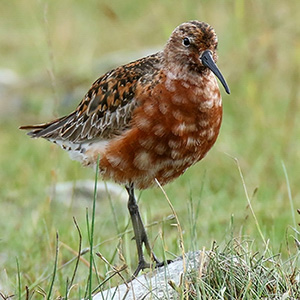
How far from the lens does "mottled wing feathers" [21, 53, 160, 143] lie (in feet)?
16.4

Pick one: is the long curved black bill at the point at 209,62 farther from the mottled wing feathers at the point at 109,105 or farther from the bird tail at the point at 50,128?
the bird tail at the point at 50,128

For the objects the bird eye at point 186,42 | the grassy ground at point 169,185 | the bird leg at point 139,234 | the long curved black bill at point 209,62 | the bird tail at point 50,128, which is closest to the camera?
the long curved black bill at point 209,62

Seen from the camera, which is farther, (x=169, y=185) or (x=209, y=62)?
(x=169, y=185)

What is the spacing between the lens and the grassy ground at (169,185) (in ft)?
18.4

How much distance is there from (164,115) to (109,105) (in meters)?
0.62

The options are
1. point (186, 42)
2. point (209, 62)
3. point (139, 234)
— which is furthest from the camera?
point (139, 234)

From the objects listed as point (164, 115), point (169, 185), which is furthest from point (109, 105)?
point (169, 185)

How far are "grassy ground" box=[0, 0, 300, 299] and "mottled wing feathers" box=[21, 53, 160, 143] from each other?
0.22 m

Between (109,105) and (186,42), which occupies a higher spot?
(186,42)

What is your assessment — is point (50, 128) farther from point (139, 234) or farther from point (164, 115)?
point (164, 115)

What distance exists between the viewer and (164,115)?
186 inches

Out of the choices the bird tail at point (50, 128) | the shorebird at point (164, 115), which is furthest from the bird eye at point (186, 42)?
the bird tail at point (50, 128)

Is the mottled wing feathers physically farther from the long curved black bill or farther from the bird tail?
the long curved black bill

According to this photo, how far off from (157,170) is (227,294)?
3.83 ft
